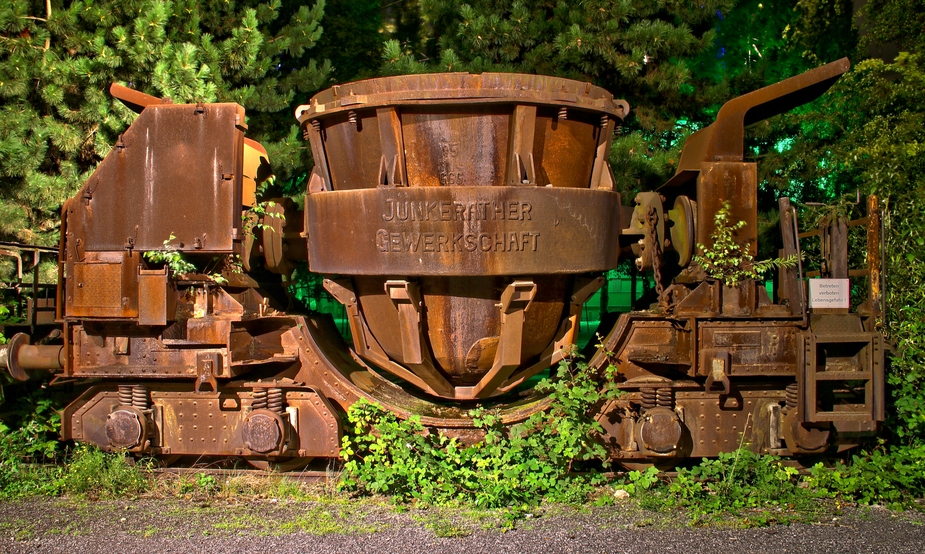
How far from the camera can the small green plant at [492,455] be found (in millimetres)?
5543

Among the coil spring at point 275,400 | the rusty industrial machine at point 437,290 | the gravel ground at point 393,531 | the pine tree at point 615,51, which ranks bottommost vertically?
the gravel ground at point 393,531

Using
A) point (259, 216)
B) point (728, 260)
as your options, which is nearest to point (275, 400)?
point (259, 216)

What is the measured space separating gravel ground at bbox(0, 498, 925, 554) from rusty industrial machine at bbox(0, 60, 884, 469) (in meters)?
0.63

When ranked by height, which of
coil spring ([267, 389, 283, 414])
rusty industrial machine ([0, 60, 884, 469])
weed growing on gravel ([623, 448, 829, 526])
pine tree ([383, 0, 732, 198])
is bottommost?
weed growing on gravel ([623, 448, 829, 526])

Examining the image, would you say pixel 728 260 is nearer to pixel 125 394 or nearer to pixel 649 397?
pixel 649 397

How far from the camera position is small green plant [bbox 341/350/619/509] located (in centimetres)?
554

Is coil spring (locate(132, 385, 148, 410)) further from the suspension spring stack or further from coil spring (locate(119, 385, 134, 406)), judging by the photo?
the suspension spring stack

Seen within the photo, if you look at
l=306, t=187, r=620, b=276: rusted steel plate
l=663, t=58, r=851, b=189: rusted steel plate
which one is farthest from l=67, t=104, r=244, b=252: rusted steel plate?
l=663, t=58, r=851, b=189: rusted steel plate

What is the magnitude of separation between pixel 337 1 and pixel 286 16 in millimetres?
1456

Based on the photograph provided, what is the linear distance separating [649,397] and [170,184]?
3819 mm

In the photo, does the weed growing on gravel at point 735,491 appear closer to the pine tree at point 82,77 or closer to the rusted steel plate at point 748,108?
the rusted steel plate at point 748,108

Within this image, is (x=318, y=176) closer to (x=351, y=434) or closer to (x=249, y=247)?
(x=249, y=247)

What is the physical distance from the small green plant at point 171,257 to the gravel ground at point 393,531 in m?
1.66

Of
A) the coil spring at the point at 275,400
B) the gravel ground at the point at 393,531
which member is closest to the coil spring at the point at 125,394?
the gravel ground at the point at 393,531
